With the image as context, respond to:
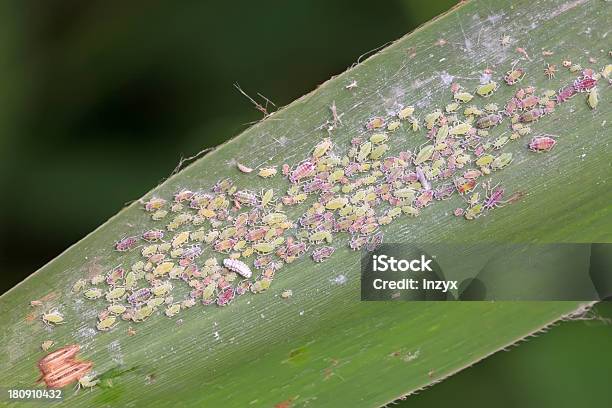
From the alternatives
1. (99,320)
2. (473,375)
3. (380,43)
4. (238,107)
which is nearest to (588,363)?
(473,375)

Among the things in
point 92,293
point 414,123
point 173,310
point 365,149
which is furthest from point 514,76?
point 92,293

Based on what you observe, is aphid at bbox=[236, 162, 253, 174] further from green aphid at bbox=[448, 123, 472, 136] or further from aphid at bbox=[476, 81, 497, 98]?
aphid at bbox=[476, 81, 497, 98]

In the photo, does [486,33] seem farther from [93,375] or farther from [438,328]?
[93,375]

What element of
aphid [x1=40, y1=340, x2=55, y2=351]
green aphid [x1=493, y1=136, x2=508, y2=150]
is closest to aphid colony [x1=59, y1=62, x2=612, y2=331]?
green aphid [x1=493, y1=136, x2=508, y2=150]

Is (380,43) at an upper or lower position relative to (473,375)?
upper

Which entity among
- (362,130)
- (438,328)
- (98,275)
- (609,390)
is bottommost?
(609,390)

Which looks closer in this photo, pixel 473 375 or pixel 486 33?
pixel 486 33
